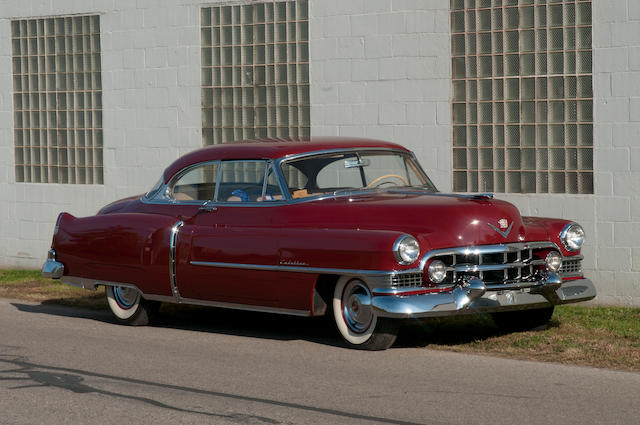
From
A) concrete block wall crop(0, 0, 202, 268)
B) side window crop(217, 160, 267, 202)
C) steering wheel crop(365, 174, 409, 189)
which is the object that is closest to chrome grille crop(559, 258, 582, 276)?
steering wheel crop(365, 174, 409, 189)

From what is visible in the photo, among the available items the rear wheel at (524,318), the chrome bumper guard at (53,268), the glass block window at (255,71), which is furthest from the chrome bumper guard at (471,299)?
the glass block window at (255,71)

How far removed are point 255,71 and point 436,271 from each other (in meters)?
6.02

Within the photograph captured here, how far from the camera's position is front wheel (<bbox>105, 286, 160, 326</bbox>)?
10.2 meters

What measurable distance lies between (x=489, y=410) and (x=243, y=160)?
3.94 m

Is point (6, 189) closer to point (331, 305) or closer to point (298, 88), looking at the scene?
point (298, 88)


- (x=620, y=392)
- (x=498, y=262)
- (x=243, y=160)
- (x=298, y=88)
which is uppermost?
(x=298, y=88)

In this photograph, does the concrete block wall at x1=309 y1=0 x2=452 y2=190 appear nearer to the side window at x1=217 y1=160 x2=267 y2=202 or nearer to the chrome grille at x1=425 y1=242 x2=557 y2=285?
the side window at x1=217 y1=160 x2=267 y2=202

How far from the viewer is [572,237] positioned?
9.05 m

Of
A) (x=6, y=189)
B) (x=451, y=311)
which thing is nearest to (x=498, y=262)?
(x=451, y=311)

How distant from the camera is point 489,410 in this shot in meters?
6.43

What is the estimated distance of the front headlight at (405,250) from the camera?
805 centimetres

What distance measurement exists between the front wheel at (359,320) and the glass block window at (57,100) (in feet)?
23.6

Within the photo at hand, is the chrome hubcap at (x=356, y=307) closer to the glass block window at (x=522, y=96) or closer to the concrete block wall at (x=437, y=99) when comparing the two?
the concrete block wall at (x=437, y=99)

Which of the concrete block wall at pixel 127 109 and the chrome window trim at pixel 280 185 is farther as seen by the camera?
the concrete block wall at pixel 127 109
